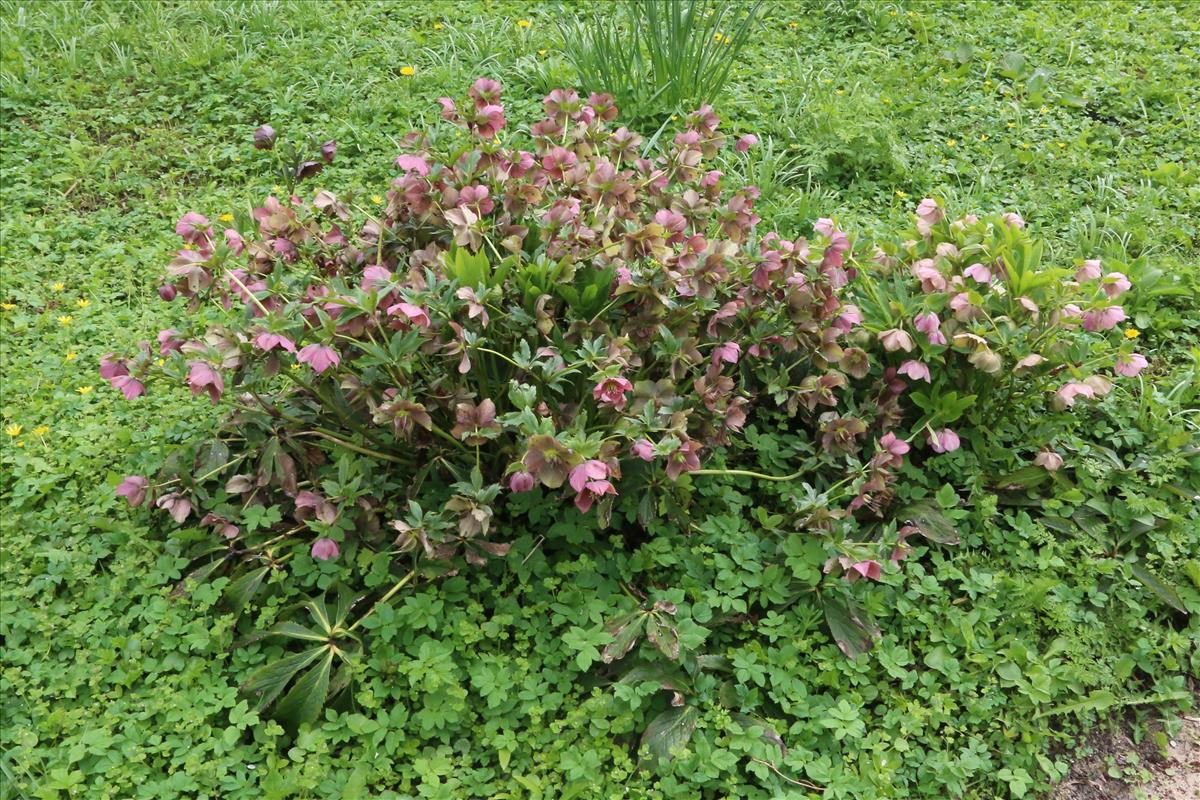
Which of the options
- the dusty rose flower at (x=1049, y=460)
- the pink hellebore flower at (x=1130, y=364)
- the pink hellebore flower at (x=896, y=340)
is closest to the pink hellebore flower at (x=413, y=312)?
the pink hellebore flower at (x=896, y=340)

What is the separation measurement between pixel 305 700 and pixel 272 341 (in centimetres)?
84

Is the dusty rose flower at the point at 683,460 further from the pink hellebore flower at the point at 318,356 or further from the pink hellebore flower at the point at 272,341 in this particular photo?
the pink hellebore flower at the point at 272,341

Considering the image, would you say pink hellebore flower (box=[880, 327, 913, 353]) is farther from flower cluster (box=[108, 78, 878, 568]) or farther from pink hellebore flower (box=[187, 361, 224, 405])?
pink hellebore flower (box=[187, 361, 224, 405])

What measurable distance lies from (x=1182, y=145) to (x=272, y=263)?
3.76 meters

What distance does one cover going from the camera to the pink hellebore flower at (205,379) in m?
2.36

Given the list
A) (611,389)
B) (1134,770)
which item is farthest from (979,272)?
(1134,770)

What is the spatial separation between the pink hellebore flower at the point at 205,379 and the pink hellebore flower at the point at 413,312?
42 cm

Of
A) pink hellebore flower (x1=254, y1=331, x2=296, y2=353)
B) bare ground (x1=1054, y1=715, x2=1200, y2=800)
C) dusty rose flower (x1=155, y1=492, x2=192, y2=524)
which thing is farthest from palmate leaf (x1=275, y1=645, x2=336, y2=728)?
bare ground (x1=1054, y1=715, x2=1200, y2=800)

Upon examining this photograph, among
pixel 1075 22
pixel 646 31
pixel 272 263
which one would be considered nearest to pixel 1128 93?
pixel 1075 22

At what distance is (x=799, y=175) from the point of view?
14.1 feet

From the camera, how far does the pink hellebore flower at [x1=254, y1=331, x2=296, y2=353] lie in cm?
238

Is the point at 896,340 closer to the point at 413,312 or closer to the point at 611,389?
the point at 611,389

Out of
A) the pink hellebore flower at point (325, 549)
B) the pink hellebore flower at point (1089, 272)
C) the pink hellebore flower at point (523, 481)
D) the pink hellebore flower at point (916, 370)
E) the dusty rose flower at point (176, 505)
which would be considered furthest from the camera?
the pink hellebore flower at point (1089, 272)

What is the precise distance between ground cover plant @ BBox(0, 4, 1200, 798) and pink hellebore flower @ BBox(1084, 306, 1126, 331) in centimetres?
1
